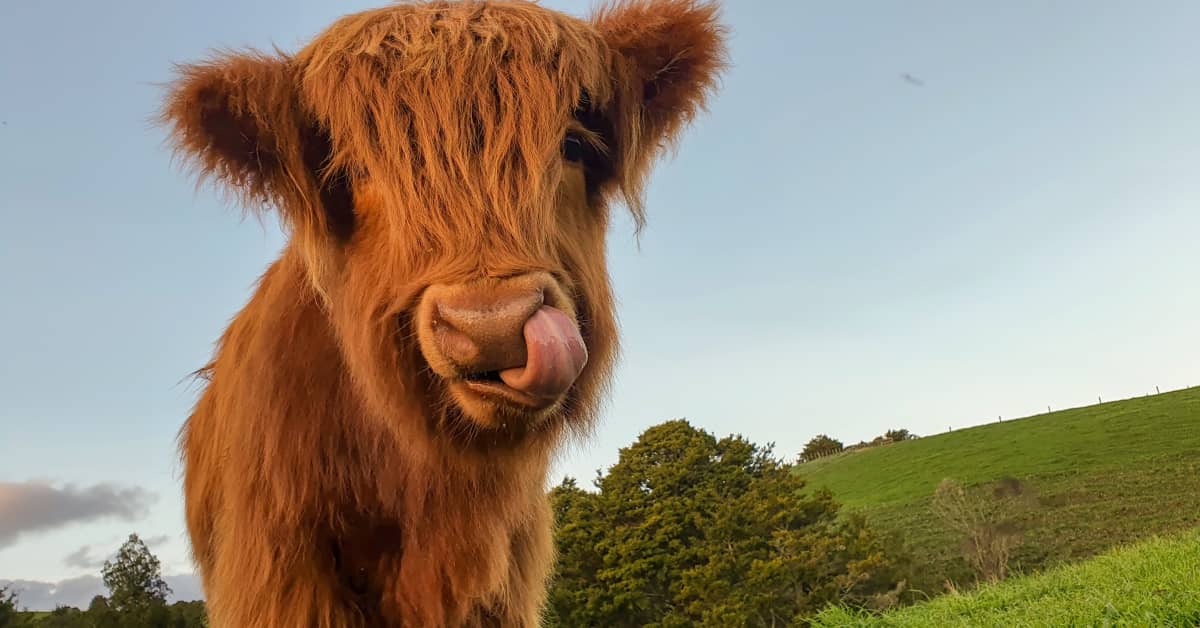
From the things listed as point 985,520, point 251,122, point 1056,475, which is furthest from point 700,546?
point 1056,475

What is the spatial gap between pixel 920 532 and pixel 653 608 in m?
24.0

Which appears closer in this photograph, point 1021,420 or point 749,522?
point 749,522

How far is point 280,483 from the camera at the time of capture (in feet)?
8.41

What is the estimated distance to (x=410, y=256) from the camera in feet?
6.37

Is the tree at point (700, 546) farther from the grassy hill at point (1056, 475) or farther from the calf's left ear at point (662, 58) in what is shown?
the calf's left ear at point (662, 58)

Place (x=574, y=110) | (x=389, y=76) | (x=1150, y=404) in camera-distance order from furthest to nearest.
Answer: (x=1150, y=404)
(x=574, y=110)
(x=389, y=76)

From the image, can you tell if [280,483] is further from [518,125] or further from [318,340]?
[518,125]

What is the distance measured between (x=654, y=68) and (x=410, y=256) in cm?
130

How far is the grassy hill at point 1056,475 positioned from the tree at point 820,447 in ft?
33.0

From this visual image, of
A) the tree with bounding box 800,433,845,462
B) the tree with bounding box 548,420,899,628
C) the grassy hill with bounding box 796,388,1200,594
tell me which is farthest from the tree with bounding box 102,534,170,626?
the tree with bounding box 800,433,845,462

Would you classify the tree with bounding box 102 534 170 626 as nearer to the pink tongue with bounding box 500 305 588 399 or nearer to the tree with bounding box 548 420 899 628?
the tree with bounding box 548 420 899 628

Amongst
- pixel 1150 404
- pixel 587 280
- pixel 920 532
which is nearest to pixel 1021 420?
pixel 1150 404

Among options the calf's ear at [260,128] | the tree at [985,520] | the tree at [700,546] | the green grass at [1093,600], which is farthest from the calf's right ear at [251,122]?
the tree at [985,520]

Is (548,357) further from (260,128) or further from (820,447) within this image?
(820,447)
